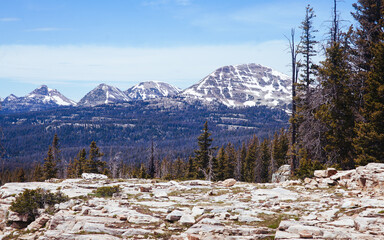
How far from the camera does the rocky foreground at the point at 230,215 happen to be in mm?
9914

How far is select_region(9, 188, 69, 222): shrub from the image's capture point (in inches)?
609

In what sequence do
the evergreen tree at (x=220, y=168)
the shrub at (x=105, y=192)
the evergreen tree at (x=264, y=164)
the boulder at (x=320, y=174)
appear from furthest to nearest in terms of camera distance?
the evergreen tree at (x=264, y=164), the evergreen tree at (x=220, y=168), the boulder at (x=320, y=174), the shrub at (x=105, y=192)

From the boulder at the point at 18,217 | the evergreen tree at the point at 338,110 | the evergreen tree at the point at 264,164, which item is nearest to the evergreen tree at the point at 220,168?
the evergreen tree at the point at 264,164

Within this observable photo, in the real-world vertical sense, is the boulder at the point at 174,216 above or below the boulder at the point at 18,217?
above

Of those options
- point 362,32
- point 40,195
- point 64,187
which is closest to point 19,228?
point 40,195

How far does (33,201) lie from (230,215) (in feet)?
37.3

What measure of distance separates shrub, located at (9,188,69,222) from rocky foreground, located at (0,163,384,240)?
0.53 m

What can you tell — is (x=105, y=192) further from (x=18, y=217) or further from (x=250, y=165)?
(x=250, y=165)

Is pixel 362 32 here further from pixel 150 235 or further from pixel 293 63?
pixel 150 235

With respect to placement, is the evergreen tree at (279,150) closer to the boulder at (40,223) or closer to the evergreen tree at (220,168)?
the evergreen tree at (220,168)

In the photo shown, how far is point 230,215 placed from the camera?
1223 cm

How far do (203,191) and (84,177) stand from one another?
14.1m

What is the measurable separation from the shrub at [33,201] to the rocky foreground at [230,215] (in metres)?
0.53

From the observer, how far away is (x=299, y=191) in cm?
1722
